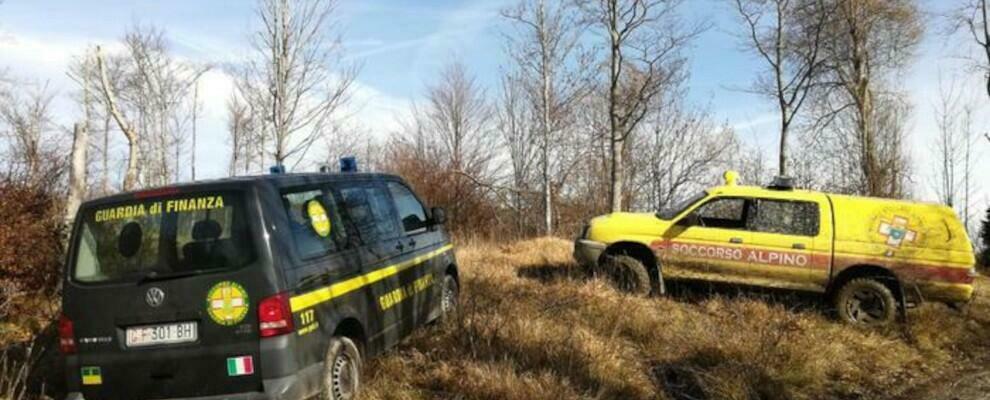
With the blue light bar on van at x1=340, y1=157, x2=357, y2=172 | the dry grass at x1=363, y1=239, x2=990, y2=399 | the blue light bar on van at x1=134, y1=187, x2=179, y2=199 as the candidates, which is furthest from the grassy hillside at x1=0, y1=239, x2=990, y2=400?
the blue light bar on van at x1=340, y1=157, x2=357, y2=172

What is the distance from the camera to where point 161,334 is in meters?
4.52

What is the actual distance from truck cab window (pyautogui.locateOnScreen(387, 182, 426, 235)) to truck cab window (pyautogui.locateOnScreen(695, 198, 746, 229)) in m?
4.11

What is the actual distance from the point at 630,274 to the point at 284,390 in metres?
5.92

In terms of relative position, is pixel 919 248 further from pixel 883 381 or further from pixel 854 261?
pixel 883 381

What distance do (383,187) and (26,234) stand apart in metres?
5.09

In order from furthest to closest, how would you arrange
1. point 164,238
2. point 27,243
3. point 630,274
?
point 630,274, point 27,243, point 164,238

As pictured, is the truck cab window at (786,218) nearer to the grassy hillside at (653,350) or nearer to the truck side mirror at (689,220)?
the truck side mirror at (689,220)

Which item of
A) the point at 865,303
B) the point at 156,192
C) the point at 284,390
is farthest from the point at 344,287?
the point at 865,303

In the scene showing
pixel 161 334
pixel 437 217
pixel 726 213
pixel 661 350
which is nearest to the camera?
pixel 161 334

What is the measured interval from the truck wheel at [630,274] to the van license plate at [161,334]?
6.14 metres

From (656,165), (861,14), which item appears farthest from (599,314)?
(656,165)

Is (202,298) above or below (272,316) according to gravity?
above

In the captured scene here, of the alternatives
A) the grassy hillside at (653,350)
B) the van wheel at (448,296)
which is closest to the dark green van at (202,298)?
the grassy hillside at (653,350)

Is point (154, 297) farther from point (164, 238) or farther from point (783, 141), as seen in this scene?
point (783, 141)
